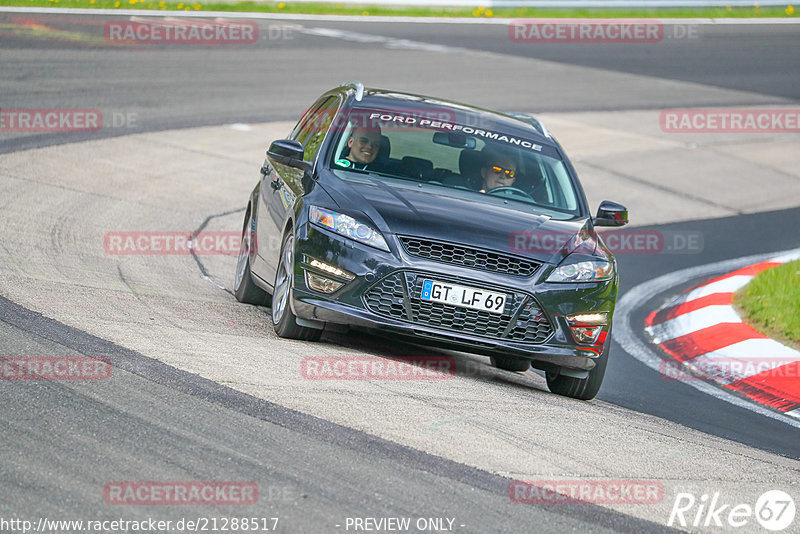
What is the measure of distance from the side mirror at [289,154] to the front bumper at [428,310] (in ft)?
3.02

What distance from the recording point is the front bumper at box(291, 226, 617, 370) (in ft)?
22.8

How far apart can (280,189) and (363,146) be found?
25.9 inches

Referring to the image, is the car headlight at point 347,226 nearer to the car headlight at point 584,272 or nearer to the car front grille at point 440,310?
the car front grille at point 440,310

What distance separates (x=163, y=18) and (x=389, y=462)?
2070 cm

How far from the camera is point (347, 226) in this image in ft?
23.4

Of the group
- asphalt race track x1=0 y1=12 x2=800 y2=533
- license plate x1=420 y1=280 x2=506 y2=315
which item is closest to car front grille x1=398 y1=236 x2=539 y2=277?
license plate x1=420 y1=280 x2=506 y2=315

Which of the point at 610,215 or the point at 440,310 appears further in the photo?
the point at 610,215

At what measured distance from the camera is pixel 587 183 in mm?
16125

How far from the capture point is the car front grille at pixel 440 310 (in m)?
6.95

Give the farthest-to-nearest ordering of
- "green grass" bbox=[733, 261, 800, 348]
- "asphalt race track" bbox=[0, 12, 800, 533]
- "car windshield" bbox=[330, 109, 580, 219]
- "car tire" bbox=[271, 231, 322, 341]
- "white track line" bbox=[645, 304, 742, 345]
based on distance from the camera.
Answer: "white track line" bbox=[645, 304, 742, 345]
"green grass" bbox=[733, 261, 800, 348]
"car windshield" bbox=[330, 109, 580, 219]
"car tire" bbox=[271, 231, 322, 341]
"asphalt race track" bbox=[0, 12, 800, 533]

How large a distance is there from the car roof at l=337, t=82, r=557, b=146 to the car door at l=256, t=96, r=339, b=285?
0.20 metres

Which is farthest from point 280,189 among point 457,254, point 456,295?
point 456,295

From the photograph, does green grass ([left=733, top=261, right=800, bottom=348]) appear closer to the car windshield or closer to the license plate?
the car windshield

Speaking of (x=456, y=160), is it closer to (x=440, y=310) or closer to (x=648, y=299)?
(x=440, y=310)
